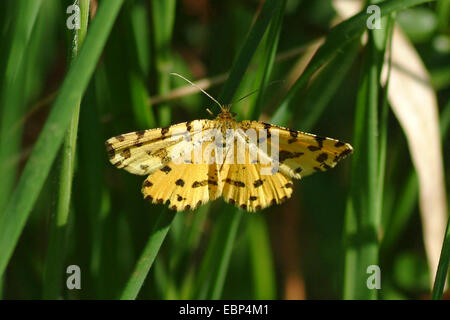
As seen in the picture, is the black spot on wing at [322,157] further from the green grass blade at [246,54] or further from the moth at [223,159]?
the green grass blade at [246,54]

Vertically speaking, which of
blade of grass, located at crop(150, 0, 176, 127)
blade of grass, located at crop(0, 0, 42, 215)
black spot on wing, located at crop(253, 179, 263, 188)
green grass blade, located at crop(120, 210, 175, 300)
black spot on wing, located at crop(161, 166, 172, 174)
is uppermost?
blade of grass, located at crop(150, 0, 176, 127)

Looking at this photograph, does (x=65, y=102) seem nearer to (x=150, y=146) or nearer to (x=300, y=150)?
(x=150, y=146)

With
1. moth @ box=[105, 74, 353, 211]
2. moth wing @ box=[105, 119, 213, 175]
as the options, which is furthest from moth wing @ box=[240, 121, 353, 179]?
moth wing @ box=[105, 119, 213, 175]

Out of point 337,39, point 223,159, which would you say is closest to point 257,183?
point 223,159

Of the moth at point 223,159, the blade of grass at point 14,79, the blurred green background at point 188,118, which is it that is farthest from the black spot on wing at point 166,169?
the blade of grass at point 14,79

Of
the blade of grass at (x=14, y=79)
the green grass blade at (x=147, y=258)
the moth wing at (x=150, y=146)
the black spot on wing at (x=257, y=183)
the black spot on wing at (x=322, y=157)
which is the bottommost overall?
the green grass blade at (x=147, y=258)

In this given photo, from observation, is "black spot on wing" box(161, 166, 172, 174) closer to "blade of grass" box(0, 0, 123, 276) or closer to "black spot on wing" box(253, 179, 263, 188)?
"black spot on wing" box(253, 179, 263, 188)

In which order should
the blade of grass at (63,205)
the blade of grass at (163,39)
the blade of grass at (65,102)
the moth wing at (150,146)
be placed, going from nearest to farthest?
the blade of grass at (65,102), the blade of grass at (63,205), the moth wing at (150,146), the blade of grass at (163,39)

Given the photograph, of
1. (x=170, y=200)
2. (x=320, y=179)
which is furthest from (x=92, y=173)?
(x=320, y=179)
